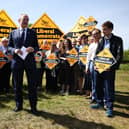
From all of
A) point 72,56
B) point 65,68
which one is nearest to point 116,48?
point 72,56

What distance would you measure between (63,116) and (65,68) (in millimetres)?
3149

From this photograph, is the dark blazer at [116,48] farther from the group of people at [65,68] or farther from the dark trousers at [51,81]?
the dark trousers at [51,81]

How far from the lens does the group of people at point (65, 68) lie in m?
6.36

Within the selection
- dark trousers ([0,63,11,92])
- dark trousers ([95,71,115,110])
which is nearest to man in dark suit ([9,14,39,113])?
dark trousers ([95,71,115,110])

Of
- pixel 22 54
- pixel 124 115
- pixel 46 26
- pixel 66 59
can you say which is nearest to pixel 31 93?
pixel 22 54

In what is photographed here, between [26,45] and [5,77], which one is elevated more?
[26,45]

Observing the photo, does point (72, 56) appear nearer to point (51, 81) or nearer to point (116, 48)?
point (51, 81)

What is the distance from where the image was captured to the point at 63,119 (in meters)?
6.24

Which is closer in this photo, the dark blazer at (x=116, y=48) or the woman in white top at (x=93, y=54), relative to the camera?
the dark blazer at (x=116, y=48)

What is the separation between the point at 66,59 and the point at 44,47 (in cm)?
101

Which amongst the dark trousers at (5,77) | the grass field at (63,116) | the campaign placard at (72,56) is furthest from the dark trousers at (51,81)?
the grass field at (63,116)

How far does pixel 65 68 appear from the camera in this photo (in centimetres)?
943

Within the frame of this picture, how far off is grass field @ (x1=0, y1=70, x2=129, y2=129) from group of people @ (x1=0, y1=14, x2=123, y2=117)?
0.27 m

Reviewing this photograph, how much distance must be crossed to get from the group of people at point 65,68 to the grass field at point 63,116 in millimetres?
275
